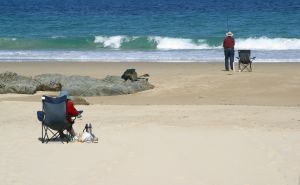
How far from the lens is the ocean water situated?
93.6ft

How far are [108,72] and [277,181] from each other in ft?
42.6

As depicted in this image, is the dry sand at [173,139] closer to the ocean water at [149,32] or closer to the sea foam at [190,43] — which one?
the ocean water at [149,32]

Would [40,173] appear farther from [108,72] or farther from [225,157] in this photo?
[108,72]

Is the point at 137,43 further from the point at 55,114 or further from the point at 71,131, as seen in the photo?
the point at 55,114

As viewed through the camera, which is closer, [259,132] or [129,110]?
[259,132]

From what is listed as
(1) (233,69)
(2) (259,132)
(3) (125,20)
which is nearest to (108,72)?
(1) (233,69)

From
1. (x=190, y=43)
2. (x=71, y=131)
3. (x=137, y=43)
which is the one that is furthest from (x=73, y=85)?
(x=137, y=43)

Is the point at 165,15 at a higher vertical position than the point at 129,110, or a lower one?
higher

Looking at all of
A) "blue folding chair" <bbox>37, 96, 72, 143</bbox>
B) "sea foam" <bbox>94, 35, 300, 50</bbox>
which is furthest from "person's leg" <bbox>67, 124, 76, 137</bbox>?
"sea foam" <bbox>94, 35, 300, 50</bbox>

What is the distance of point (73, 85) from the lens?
1631 centimetres

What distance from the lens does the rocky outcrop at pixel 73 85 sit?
53.2ft

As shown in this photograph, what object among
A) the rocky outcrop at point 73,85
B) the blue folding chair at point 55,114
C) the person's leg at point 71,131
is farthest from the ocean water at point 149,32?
the blue folding chair at point 55,114

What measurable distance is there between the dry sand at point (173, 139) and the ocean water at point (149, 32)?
9.49 metres

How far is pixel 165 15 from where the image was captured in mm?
47719
